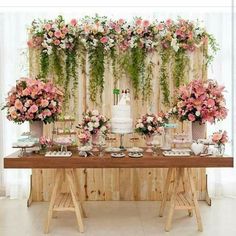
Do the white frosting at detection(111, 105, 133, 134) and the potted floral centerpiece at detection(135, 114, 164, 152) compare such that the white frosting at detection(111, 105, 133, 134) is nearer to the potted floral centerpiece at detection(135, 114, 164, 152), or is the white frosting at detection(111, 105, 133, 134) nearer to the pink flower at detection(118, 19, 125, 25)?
the potted floral centerpiece at detection(135, 114, 164, 152)

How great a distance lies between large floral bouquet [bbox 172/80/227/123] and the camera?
3.80m

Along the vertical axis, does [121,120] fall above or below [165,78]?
below

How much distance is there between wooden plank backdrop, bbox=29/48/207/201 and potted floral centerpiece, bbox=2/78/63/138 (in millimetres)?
868

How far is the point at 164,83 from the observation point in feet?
15.4

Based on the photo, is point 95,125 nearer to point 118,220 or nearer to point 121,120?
point 121,120

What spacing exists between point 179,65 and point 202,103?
0.99 m

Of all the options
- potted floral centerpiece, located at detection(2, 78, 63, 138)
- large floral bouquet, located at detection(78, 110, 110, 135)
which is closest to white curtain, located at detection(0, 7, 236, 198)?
potted floral centerpiece, located at detection(2, 78, 63, 138)

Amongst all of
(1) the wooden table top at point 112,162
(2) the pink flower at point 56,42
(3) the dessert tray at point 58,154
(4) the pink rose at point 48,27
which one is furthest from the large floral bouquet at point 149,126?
(4) the pink rose at point 48,27

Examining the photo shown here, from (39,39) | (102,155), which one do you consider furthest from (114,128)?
(39,39)

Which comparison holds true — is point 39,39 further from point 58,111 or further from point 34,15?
point 58,111

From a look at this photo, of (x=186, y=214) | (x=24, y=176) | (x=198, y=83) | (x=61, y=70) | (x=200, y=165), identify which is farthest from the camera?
(x=24, y=176)

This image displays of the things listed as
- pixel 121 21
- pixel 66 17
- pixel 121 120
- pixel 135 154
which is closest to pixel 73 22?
pixel 66 17

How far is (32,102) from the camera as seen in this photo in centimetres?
379

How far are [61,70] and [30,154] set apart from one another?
52.7 inches
